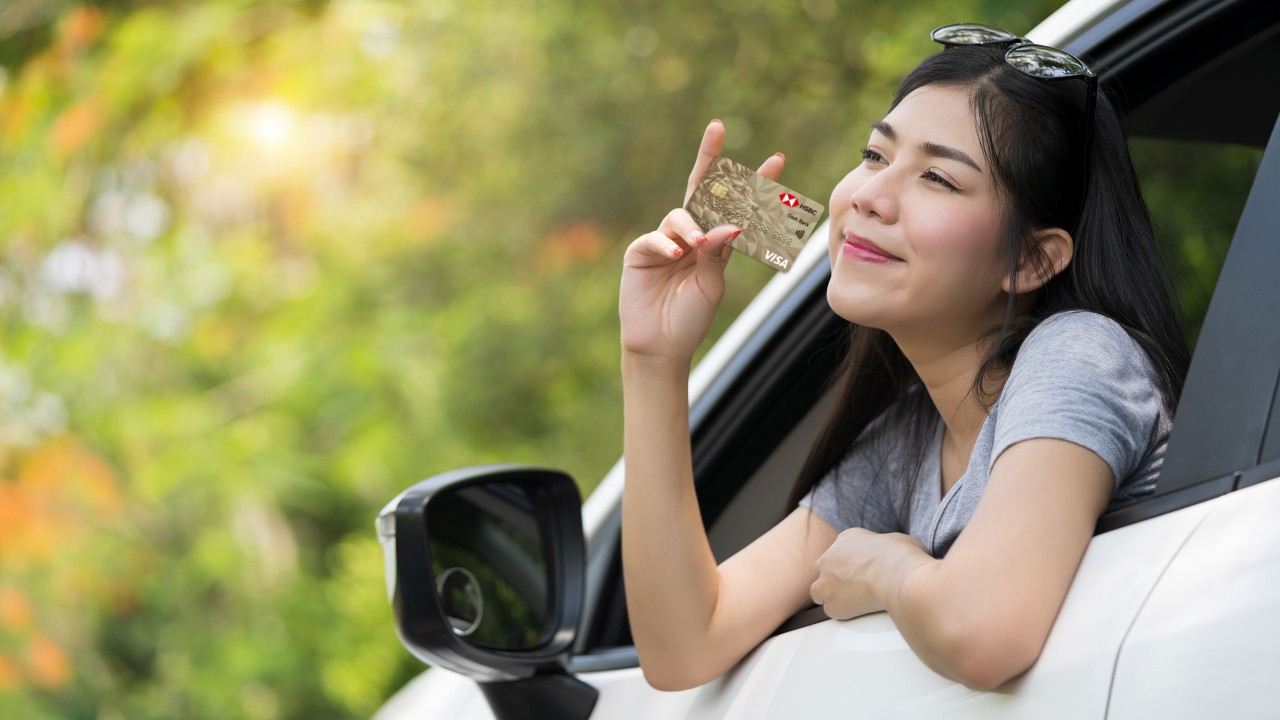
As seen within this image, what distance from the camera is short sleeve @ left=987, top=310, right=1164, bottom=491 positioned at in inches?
43.8

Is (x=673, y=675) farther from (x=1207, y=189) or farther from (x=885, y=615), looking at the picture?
(x=1207, y=189)

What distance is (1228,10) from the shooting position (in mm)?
1434

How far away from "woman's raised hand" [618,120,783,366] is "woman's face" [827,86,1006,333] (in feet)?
0.48

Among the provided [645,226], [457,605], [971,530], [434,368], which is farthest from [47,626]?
[971,530]

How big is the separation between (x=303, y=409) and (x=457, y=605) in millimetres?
5810

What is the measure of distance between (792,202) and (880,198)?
101mm

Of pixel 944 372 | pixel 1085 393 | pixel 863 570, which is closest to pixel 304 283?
pixel 944 372

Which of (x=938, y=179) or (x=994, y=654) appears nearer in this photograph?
(x=994, y=654)

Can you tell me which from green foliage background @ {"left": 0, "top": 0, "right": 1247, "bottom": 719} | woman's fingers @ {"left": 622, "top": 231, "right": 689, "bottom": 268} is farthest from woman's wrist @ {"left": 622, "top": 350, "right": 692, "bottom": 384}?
green foliage background @ {"left": 0, "top": 0, "right": 1247, "bottom": 719}

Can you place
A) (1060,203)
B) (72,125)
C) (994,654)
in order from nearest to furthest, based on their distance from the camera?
(994,654), (1060,203), (72,125)

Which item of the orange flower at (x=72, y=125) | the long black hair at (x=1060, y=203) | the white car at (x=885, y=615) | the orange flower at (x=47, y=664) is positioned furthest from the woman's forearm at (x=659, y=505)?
the orange flower at (x=72, y=125)

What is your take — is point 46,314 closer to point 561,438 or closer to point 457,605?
point 561,438

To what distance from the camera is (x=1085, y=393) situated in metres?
1.14

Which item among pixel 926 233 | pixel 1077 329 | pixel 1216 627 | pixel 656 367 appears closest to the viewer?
pixel 1216 627
